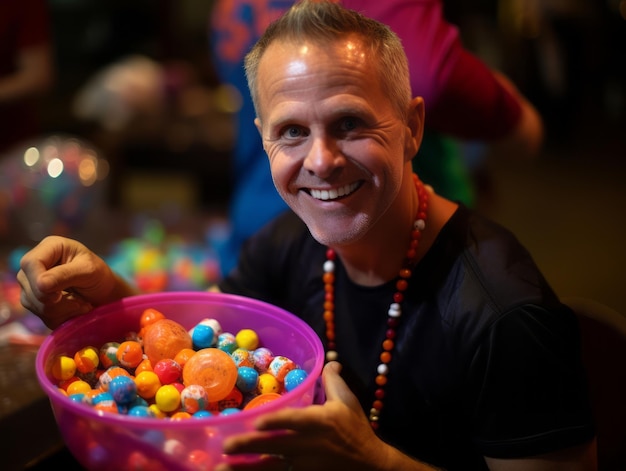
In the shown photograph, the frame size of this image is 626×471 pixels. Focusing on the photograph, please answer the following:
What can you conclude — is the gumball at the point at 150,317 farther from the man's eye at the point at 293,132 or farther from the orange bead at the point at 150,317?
the man's eye at the point at 293,132

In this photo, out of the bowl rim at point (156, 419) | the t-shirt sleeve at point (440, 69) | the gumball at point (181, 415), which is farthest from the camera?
the t-shirt sleeve at point (440, 69)

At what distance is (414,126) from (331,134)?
169mm

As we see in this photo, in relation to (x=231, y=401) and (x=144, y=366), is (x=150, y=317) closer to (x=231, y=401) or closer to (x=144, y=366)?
(x=144, y=366)

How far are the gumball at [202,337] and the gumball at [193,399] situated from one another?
124 mm

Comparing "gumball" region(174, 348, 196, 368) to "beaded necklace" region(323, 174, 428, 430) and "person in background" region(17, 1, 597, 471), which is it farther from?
"beaded necklace" region(323, 174, 428, 430)

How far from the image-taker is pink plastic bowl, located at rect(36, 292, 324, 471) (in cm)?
77

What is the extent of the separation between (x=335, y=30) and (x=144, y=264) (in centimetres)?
156

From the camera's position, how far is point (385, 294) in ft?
3.52

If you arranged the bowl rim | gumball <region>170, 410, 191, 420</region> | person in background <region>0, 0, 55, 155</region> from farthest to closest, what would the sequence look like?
1. person in background <region>0, 0, 55, 155</region>
2. gumball <region>170, 410, 191, 420</region>
3. the bowl rim

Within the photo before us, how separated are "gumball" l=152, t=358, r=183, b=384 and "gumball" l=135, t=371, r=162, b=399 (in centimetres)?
2

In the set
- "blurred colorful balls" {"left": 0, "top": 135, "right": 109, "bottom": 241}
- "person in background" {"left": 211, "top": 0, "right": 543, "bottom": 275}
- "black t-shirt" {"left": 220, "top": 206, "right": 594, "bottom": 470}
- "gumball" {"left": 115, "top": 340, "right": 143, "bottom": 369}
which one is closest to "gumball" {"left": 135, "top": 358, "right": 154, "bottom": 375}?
"gumball" {"left": 115, "top": 340, "right": 143, "bottom": 369}

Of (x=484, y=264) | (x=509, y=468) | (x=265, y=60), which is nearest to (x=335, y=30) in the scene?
(x=265, y=60)

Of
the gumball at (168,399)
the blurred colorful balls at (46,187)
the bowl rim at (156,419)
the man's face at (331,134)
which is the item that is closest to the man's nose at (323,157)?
the man's face at (331,134)

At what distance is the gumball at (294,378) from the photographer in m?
0.93
